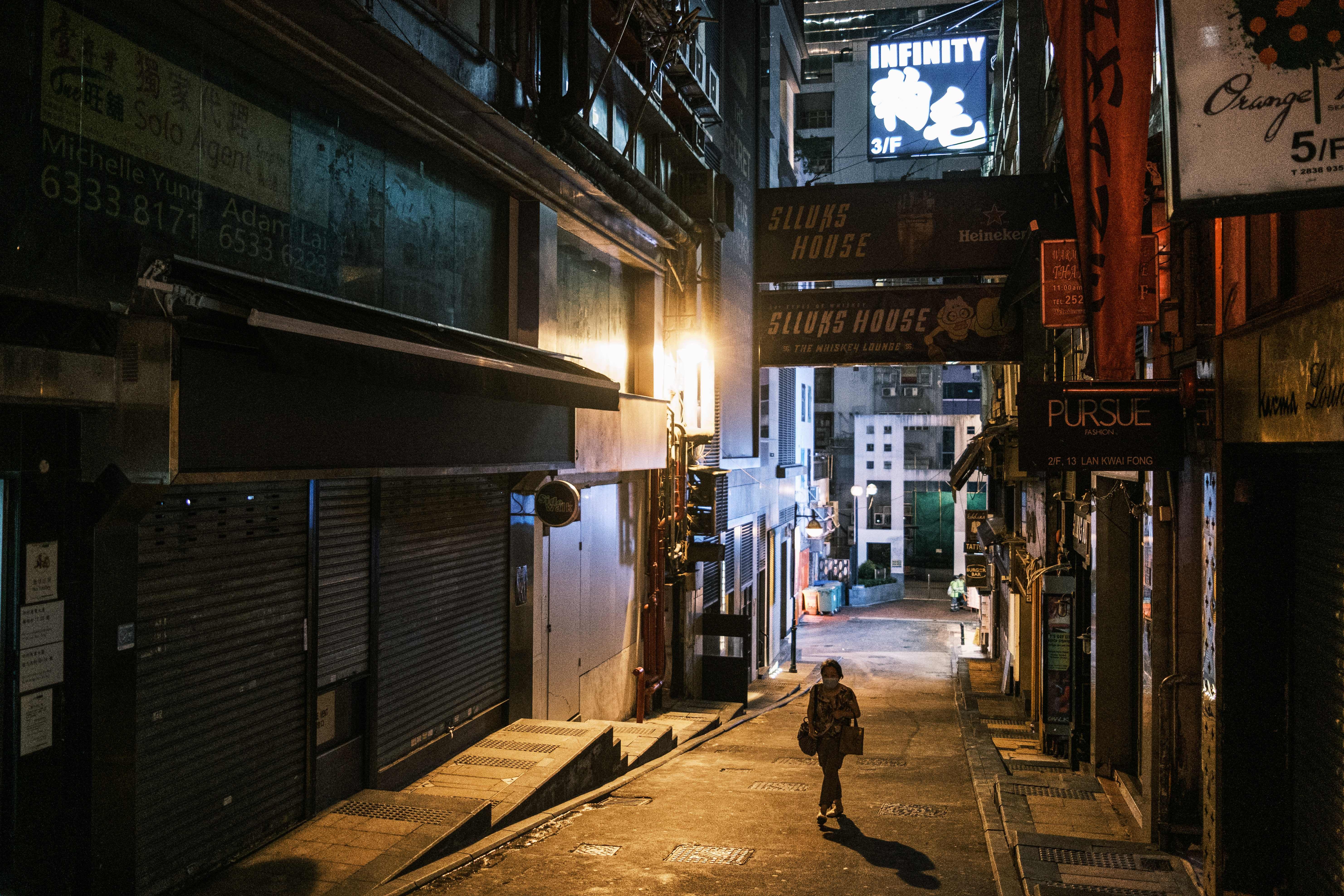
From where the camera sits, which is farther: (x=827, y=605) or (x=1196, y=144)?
(x=827, y=605)

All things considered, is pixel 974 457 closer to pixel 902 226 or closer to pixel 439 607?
pixel 902 226

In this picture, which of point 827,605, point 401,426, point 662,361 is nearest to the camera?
point 401,426

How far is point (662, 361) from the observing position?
65.2 feet

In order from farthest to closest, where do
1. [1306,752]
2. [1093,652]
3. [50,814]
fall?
[1093,652], [1306,752], [50,814]

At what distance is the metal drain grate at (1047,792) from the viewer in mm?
11570

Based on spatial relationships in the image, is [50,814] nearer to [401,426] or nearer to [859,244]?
[401,426]

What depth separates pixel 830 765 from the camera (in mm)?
10281

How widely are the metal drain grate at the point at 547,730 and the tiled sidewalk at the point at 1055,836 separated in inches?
194

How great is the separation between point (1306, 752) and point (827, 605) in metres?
41.0

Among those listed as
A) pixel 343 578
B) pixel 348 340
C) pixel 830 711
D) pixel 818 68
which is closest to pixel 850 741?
pixel 830 711

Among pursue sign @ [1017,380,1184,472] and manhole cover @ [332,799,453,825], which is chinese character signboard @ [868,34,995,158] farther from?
manhole cover @ [332,799,453,825]

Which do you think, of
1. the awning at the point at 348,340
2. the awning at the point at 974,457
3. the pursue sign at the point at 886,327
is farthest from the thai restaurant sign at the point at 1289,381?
the awning at the point at 974,457

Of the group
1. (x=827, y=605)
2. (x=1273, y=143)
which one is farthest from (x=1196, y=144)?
(x=827, y=605)

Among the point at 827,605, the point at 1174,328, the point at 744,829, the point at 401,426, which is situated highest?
the point at 1174,328
